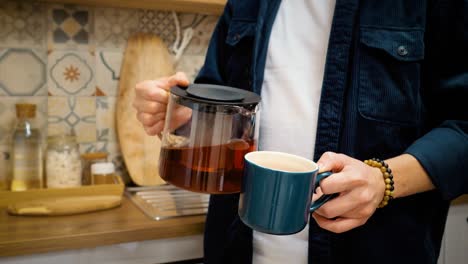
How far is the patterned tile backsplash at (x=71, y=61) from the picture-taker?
122cm

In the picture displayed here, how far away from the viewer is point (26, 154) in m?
1.19

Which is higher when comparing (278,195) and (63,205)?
(278,195)

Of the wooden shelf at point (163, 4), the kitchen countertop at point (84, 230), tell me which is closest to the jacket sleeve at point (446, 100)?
the kitchen countertop at point (84, 230)

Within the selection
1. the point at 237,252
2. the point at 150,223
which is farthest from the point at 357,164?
the point at 150,223

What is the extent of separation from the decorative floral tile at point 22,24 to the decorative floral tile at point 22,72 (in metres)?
0.02

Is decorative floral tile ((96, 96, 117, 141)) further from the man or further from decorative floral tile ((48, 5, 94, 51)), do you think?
the man

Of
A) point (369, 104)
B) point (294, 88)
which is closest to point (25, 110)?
point (294, 88)

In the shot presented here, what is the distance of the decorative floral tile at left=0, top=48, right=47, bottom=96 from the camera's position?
1.22 m

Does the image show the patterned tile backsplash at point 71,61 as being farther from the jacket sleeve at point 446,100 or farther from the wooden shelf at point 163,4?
the jacket sleeve at point 446,100

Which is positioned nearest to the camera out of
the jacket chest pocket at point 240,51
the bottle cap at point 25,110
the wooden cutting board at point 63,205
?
the jacket chest pocket at point 240,51

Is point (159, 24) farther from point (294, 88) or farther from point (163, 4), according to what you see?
point (294, 88)

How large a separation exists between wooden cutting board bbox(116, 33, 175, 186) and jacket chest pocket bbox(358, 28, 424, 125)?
2.59ft

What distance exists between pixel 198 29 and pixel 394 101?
87cm

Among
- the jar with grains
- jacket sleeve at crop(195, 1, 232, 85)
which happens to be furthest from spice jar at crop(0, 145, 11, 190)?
jacket sleeve at crop(195, 1, 232, 85)
